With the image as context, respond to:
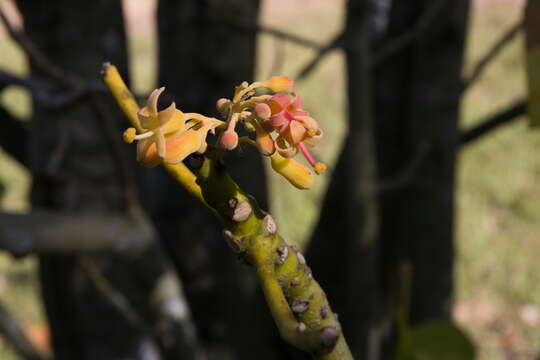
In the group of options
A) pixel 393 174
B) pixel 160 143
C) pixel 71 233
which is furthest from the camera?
pixel 393 174

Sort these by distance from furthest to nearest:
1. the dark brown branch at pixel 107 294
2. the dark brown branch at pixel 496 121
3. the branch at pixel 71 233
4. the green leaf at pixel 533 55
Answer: the dark brown branch at pixel 496 121, the dark brown branch at pixel 107 294, the branch at pixel 71 233, the green leaf at pixel 533 55

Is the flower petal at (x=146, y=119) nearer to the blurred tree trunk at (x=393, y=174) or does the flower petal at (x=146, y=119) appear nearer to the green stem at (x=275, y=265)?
the green stem at (x=275, y=265)

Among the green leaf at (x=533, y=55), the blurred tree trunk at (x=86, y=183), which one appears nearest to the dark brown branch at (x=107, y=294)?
the blurred tree trunk at (x=86, y=183)

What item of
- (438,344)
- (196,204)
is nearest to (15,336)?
(196,204)

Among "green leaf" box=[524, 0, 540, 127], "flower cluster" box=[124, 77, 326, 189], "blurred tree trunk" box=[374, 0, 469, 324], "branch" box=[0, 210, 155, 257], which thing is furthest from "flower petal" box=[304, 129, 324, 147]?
"blurred tree trunk" box=[374, 0, 469, 324]

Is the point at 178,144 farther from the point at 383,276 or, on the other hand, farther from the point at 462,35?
the point at 383,276

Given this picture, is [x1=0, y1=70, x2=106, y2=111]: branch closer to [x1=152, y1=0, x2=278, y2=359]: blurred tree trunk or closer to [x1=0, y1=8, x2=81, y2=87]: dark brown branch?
[x1=0, y1=8, x2=81, y2=87]: dark brown branch

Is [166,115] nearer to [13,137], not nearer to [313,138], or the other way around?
[313,138]
